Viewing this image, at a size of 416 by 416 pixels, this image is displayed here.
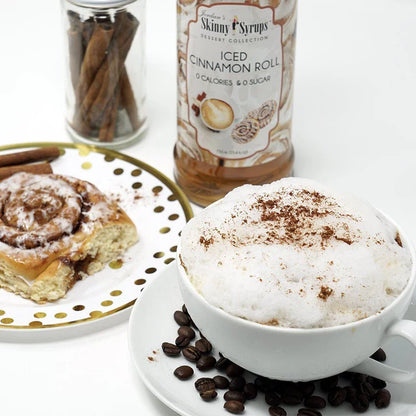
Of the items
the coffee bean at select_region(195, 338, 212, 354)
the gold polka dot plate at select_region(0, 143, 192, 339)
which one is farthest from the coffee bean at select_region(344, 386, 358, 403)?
the gold polka dot plate at select_region(0, 143, 192, 339)

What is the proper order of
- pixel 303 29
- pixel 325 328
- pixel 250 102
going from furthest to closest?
pixel 303 29
pixel 250 102
pixel 325 328

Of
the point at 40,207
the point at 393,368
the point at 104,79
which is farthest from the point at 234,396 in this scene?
the point at 104,79

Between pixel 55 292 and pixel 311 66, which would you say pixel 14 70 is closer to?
pixel 311 66

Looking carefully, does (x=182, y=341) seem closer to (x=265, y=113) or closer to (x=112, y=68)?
(x=265, y=113)

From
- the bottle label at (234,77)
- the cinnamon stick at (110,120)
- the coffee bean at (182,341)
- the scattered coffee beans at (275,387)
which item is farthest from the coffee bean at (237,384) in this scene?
the cinnamon stick at (110,120)

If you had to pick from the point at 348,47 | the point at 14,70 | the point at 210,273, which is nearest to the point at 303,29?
the point at 348,47

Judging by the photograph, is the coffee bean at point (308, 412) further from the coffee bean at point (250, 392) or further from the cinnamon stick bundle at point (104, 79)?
the cinnamon stick bundle at point (104, 79)
